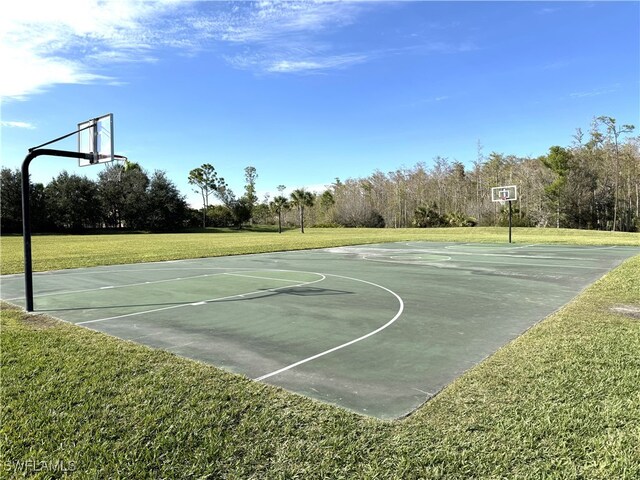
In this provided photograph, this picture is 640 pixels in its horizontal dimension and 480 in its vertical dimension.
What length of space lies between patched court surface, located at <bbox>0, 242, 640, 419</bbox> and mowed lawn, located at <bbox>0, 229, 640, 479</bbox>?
1.30ft

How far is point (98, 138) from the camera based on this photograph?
7.99 metres

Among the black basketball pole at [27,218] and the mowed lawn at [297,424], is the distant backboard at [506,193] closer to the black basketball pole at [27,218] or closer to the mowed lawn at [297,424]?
the mowed lawn at [297,424]

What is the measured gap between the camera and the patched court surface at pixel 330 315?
408 cm

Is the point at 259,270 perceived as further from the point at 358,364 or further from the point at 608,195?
the point at 608,195

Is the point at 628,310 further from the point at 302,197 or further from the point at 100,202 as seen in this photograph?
the point at 100,202

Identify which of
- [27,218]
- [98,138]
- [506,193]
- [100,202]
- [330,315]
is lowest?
[330,315]

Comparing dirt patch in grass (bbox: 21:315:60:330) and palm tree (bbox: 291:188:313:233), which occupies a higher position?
palm tree (bbox: 291:188:313:233)

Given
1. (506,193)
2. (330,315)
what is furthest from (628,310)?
(506,193)

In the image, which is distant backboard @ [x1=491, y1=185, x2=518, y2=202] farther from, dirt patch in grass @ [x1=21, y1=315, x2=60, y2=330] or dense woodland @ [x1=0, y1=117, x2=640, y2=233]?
dirt patch in grass @ [x1=21, y1=315, x2=60, y2=330]

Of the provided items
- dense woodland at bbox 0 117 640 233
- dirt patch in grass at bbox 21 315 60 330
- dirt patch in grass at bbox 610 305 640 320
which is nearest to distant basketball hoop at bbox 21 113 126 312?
dirt patch in grass at bbox 21 315 60 330

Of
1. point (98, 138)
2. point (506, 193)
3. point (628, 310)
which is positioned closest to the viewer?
point (628, 310)

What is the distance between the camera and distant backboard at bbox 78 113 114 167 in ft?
25.6

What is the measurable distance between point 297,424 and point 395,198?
5242cm

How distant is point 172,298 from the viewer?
27.0ft
